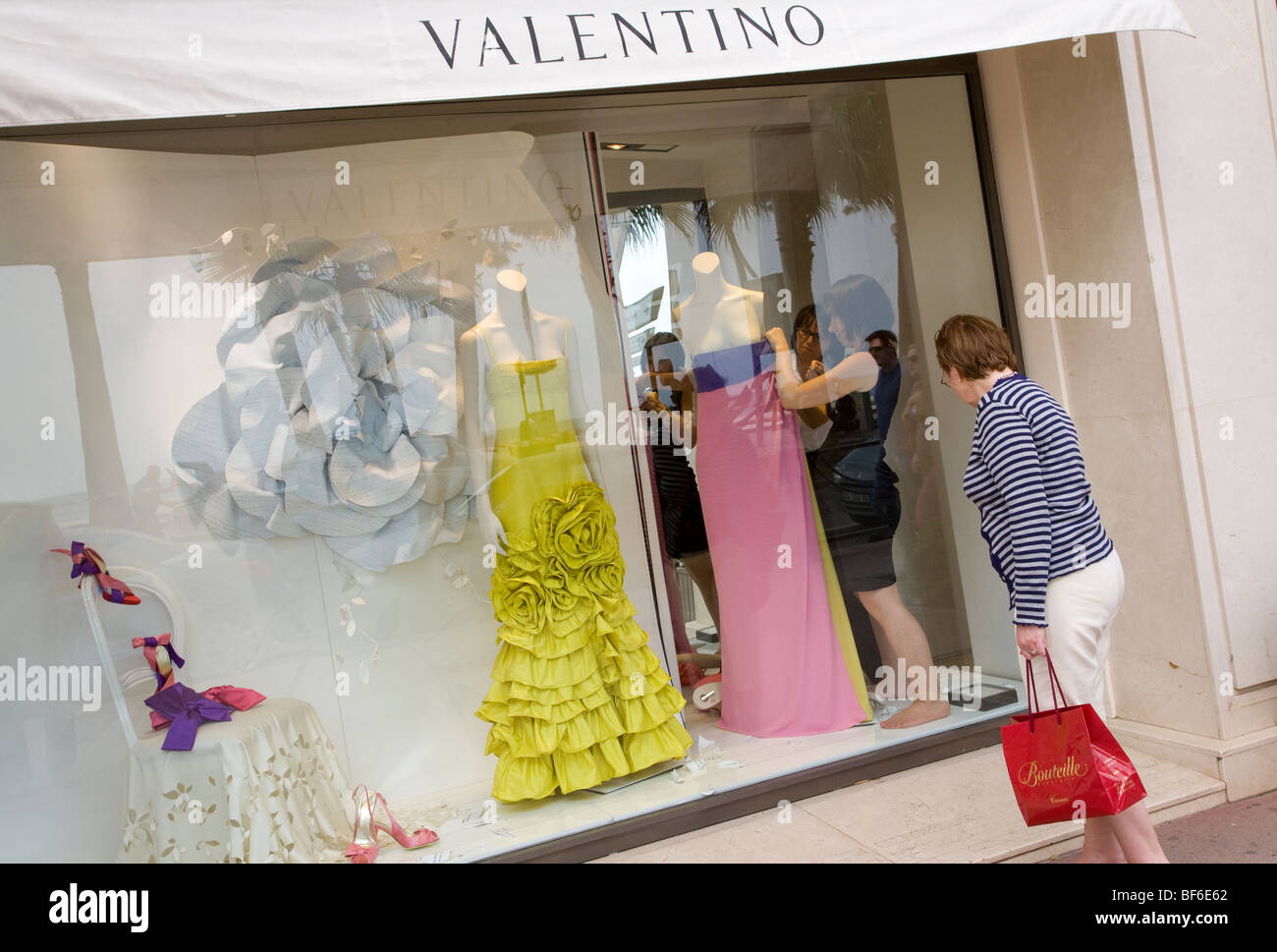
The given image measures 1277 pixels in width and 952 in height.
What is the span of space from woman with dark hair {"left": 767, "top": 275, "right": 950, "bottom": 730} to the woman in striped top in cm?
107

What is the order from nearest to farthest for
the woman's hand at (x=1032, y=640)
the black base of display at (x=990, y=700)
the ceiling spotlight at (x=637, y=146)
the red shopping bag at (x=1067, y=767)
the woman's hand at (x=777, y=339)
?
1. the red shopping bag at (x=1067, y=767)
2. the woman's hand at (x=1032, y=640)
3. the ceiling spotlight at (x=637, y=146)
4. the woman's hand at (x=777, y=339)
5. the black base of display at (x=990, y=700)

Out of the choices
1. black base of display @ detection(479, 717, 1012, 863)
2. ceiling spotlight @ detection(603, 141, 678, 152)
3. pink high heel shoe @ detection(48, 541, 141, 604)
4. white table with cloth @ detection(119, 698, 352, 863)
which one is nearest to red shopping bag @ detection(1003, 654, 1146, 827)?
black base of display @ detection(479, 717, 1012, 863)

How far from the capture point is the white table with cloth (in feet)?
7.80

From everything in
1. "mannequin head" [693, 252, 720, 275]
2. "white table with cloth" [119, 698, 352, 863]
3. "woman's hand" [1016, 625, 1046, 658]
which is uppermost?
"mannequin head" [693, 252, 720, 275]

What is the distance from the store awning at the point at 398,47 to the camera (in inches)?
78.2

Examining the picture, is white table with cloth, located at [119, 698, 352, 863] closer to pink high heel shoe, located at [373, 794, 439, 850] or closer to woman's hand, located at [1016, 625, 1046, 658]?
pink high heel shoe, located at [373, 794, 439, 850]

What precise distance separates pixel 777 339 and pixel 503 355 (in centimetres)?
92

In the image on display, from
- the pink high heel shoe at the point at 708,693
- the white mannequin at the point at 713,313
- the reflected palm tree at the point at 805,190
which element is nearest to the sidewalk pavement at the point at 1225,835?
the pink high heel shoe at the point at 708,693

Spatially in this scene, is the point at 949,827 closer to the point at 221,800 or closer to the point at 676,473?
the point at 676,473

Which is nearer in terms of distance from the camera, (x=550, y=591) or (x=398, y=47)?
(x=398, y=47)

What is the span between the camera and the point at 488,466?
2.93 m

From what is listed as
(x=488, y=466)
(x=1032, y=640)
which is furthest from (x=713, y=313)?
(x=1032, y=640)

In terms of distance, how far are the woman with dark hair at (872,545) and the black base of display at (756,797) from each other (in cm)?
12

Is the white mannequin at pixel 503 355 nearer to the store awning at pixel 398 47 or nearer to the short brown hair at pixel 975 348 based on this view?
the store awning at pixel 398 47
